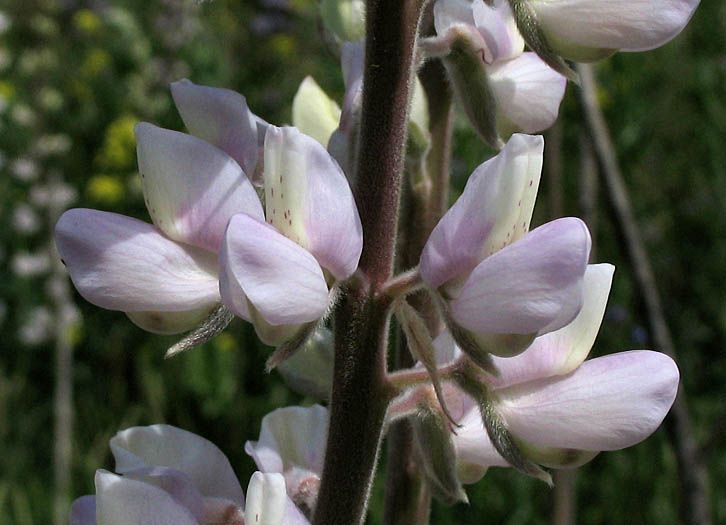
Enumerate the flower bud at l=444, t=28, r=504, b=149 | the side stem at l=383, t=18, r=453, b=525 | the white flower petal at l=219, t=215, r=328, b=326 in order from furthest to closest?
the side stem at l=383, t=18, r=453, b=525, the flower bud at l=444, t=28, r=504, b=149, the white flower petal at l=219, t=215, r=328, b=326

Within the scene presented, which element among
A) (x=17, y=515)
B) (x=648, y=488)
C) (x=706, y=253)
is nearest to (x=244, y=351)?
(x=17, y=515)

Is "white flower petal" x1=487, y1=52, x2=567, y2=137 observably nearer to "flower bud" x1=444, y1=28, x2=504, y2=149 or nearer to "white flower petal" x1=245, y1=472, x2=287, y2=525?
"flower bud" x1=444, y1=28, x2=504, y2=149

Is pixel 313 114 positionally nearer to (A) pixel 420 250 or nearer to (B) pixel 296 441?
(A) pixel 420 250

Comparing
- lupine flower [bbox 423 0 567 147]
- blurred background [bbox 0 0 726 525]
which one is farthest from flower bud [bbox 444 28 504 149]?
blurred background [bbox 0 0 726 525]

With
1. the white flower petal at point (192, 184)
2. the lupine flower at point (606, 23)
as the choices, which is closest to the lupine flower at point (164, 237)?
the white flower petal at point (192, 184)

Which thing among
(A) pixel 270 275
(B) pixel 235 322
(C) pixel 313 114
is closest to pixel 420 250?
(C) pixel 313 114

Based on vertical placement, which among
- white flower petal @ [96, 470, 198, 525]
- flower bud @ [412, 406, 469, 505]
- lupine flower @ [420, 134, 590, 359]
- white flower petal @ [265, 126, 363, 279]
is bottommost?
flower bud @ [412, 406, 469, 505]
